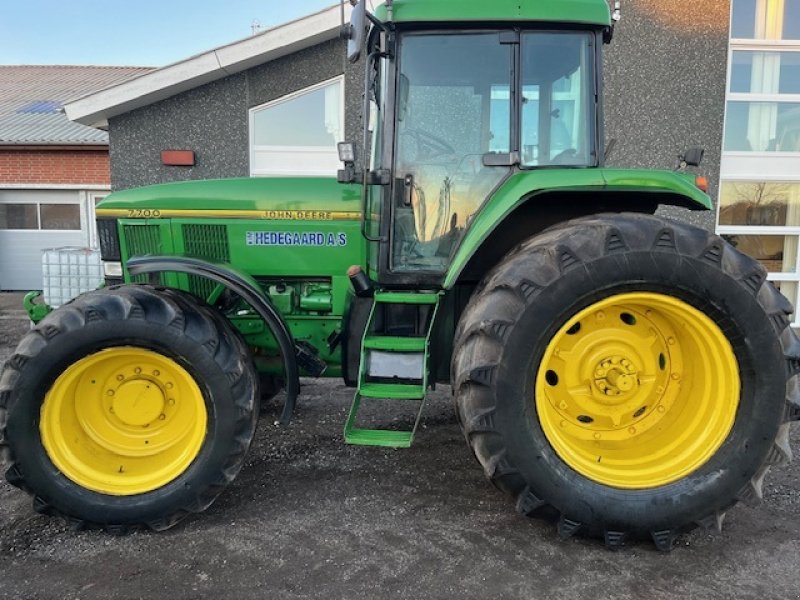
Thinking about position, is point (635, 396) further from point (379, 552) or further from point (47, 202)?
point (47, 202)

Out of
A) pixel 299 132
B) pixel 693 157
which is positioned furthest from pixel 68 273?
pixel 693 157

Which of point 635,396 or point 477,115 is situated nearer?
point 635,396

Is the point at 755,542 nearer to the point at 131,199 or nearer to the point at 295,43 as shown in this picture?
the point at 131,199

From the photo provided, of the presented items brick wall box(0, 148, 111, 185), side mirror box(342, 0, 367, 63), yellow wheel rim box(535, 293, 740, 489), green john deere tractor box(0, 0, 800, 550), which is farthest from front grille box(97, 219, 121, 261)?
brick wall box(0, 148, 111, 185)

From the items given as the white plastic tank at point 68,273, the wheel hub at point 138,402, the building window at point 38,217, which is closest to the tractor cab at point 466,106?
the wheel hub at point 138,402

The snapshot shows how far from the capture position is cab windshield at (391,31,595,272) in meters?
3.12

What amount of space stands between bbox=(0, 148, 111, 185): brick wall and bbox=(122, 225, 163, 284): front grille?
999 cm

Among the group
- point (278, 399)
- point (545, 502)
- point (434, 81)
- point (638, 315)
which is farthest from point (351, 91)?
point (545, 502)

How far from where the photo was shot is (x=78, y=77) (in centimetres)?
1739

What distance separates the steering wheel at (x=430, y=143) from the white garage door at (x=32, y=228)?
1148 cm

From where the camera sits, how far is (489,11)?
120 inches

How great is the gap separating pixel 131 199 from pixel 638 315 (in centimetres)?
285

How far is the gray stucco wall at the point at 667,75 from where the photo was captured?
7539 mm

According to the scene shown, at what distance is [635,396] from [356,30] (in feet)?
6.93
